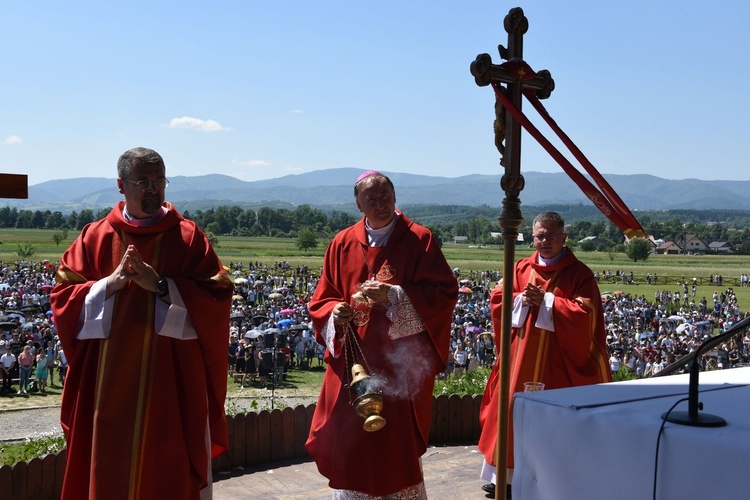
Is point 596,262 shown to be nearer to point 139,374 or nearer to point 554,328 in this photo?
point 554,328

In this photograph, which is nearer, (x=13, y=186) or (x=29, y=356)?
(x=13, y=186)

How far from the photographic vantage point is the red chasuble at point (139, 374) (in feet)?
13.9

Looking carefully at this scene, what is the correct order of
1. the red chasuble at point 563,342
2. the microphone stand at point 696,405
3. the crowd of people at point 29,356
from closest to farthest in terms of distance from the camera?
the microphone stand at point 696,405 → the red chasuble at point 563,342 → the crowd of people at point 29,356

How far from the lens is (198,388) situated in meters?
4.43

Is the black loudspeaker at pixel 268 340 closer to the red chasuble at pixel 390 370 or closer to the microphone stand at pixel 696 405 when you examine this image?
the red chasuble at pixel 390 370

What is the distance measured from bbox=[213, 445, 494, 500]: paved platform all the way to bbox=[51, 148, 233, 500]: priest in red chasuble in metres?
1.57

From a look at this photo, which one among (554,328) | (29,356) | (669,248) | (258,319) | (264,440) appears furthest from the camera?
(669,248)

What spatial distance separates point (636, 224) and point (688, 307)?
182 feet

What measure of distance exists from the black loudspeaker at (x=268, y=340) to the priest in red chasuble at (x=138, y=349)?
1938 centimetres

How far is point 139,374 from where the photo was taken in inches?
170

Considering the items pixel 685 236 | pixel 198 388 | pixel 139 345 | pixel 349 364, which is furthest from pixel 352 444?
pixel 685 236

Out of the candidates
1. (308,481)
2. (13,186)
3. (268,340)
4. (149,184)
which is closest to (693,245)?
(268,340)

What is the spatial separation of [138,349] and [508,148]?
234 cm

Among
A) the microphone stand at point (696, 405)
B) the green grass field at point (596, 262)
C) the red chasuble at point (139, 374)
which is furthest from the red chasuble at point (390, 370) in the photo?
the green grass field at point (596, 262)
